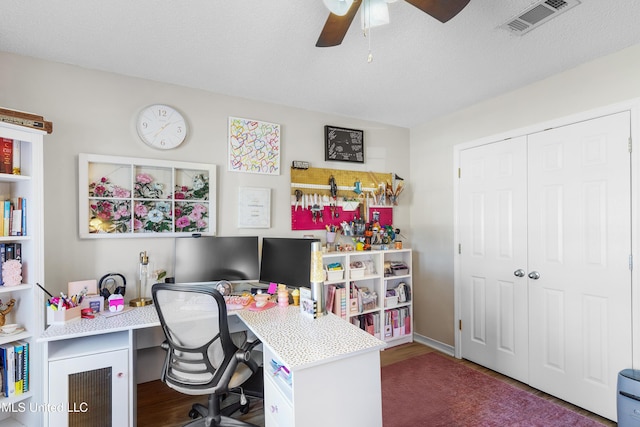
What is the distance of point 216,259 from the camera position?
2.38 metres

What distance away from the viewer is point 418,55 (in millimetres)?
2084

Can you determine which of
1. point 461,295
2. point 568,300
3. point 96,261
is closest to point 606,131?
point 568,300

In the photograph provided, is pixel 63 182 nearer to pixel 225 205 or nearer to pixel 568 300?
pixel 225 205

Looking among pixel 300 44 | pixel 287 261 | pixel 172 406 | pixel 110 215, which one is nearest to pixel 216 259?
pixel 287 261

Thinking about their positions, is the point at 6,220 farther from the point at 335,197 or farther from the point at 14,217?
the point at 335,197

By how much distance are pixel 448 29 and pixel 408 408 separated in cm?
255

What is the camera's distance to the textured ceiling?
165 cm

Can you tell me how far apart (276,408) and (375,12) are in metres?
1.95

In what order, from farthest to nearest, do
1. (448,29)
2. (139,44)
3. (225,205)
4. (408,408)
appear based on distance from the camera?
(225,205) < (408,408) < (139,44) < (448,29)

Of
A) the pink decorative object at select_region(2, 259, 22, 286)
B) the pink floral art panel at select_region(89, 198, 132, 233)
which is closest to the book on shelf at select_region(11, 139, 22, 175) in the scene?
the pink floral art panel at select_region(89, 198, 132, 233)

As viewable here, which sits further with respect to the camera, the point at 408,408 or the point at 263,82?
the point at 263,82

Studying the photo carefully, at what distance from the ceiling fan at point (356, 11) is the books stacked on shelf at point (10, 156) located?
1993 millimetres

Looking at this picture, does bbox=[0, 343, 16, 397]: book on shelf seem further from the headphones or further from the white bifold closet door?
the white bifold closet door

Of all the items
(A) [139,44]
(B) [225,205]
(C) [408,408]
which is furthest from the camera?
(B) [225,205]
